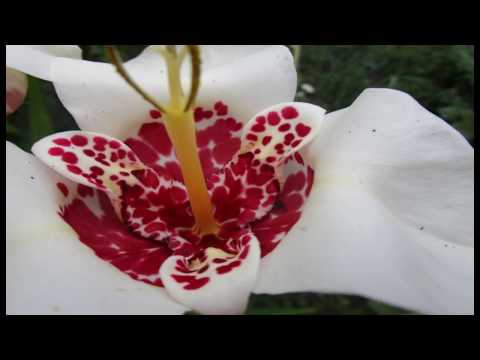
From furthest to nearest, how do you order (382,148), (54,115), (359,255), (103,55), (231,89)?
(103,55), (54,115), (231,89), (382,148), (359,255)

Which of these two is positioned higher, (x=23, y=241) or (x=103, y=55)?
(x=23, y=241)

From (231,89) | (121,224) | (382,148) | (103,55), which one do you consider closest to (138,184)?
(121,224)

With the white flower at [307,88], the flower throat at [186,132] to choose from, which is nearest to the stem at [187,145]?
the flower throat at [186,132]

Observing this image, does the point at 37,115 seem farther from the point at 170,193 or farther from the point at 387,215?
the point at 387,215

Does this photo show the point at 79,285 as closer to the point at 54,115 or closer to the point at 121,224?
the point at 121,224

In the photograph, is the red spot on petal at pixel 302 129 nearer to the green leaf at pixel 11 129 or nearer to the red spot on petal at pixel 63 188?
the red spot on petal at pixel 63 188

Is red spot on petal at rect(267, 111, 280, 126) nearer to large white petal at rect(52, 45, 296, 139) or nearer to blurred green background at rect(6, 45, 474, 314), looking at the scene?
large white petal at rect(52, 45, 296, 139)

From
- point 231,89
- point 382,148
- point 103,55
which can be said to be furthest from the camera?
point 103,55

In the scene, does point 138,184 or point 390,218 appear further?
point 138,184
